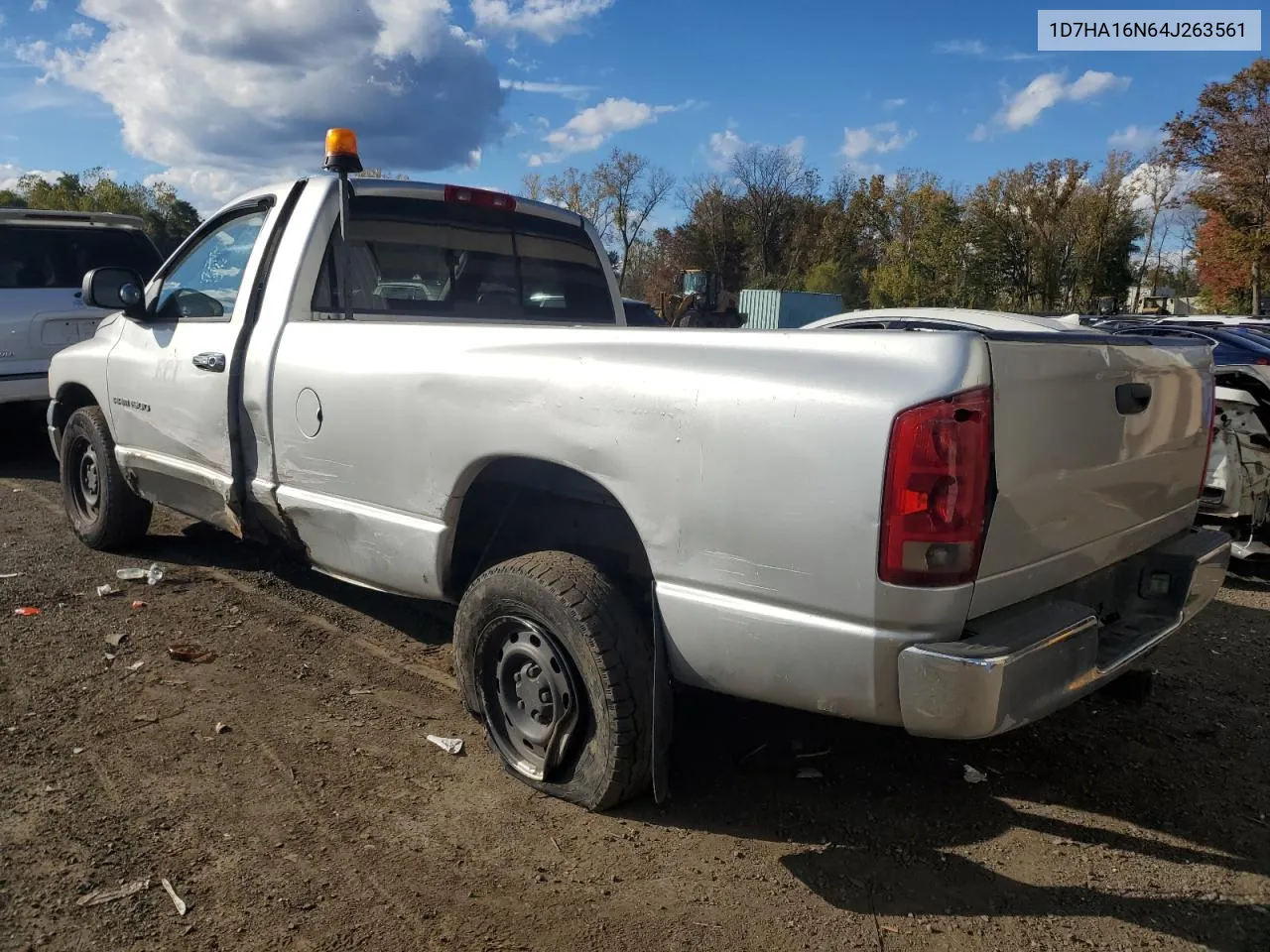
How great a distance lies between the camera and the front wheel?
9.20 ft

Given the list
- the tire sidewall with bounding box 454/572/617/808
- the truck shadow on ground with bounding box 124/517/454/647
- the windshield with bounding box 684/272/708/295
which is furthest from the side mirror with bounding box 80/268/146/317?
the windshield with bounding box 684/272/708/295

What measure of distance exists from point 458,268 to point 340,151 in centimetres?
72

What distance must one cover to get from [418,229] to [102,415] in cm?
240

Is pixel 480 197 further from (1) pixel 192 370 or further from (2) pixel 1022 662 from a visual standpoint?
(2) pixel 1022 662

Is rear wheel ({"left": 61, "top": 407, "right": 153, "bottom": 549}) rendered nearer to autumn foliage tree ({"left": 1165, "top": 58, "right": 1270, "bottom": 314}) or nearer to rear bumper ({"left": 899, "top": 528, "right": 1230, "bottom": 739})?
rear bumper ({"left": 899, "top": 528, "right": 1230, "bottom": 739})

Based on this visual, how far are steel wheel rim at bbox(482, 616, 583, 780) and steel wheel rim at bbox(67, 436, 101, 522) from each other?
3519mm

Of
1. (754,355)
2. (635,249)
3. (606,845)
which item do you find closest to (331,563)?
(606,845)

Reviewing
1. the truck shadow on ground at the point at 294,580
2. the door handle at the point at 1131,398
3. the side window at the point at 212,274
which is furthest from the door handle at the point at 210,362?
the door handle at the point at 1131,398

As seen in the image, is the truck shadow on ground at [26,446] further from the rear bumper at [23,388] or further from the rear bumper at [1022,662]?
the rear bumper at [1022,662]

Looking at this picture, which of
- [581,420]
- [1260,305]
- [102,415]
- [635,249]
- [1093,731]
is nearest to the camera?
[581,420]

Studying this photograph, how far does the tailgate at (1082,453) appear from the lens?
7.75 ft

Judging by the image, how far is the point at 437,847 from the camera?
2.82 metres

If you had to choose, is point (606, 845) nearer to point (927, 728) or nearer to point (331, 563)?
point (927, 728)

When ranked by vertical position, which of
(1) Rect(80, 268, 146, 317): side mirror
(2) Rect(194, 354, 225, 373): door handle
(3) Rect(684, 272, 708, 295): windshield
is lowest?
(2) Rect(194, 354, 225, 373): door handle
